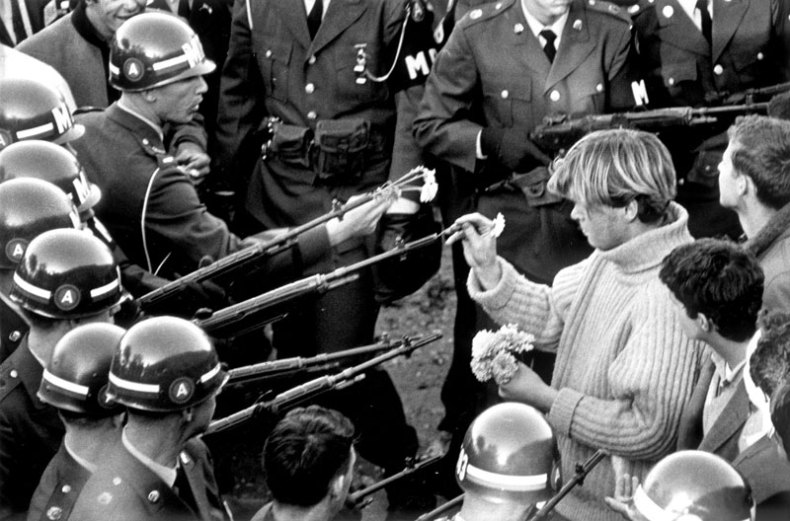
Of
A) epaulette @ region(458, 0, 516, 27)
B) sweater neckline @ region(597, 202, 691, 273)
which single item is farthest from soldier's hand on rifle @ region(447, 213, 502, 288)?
epaulette @ region(458, 0, 516, 27)

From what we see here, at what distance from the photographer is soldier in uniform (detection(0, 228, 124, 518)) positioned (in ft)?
16.9

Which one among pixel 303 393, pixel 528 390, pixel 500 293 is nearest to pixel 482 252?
pixel 500 293

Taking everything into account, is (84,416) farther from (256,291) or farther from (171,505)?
(256,291)

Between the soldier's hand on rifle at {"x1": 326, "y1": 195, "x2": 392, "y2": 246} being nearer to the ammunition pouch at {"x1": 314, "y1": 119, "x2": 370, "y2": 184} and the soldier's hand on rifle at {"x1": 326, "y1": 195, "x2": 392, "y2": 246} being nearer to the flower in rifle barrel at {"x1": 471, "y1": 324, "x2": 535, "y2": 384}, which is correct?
the ammunition pouch at {"x1": 314, "y1": 119, "x2": 370, "y2": 184}

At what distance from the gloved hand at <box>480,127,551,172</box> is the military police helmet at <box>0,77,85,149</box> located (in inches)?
74.6

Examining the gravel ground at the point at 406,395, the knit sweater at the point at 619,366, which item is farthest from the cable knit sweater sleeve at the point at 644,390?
the gravel ground at the point at 406,395

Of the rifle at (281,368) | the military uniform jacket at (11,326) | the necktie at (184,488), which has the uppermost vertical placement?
the necktie at (184,488)

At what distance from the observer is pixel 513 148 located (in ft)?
22.3

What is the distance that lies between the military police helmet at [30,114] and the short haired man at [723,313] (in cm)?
277

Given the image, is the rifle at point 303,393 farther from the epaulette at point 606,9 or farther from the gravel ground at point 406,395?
the epaulette at point 606,9

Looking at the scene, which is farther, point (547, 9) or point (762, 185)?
point (547, 9)

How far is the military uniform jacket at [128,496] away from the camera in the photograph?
4.32 meters

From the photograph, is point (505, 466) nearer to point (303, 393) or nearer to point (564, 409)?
point (564, 409)

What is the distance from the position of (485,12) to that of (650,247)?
2275 mm
